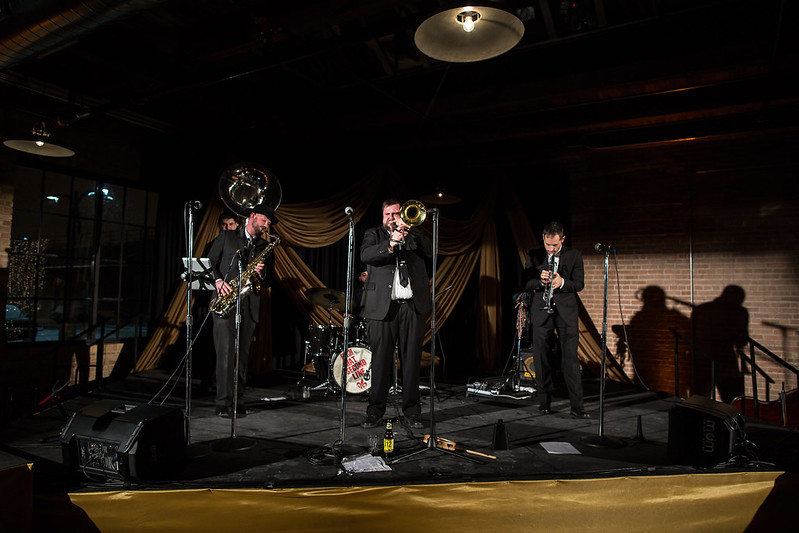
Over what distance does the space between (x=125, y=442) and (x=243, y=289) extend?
5.67 ft

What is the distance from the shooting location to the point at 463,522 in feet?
Answer: 9.27

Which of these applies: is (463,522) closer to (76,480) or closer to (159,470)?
(159,470)

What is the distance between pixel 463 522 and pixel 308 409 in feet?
8.55

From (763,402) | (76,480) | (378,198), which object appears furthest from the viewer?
(378,198)

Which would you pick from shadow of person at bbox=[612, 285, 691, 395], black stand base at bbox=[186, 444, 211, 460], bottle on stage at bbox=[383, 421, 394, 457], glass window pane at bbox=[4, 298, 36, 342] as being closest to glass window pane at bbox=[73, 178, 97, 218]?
glass window pane at bbox=[4, 298, 36, 342]

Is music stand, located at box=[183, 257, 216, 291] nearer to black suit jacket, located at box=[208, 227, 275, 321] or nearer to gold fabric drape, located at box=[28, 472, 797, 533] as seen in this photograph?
black suit jacket, located at box=[208, 227, 275, 321]

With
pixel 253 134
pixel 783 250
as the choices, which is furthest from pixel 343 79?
pixel 783 250

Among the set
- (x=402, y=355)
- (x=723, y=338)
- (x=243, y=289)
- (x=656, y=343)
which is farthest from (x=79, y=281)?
(x=723, y=338)

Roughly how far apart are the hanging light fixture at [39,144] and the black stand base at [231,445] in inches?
143

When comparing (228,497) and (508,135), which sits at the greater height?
(508,135)

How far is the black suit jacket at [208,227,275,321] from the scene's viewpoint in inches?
178

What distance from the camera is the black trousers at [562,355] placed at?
488 centimetres

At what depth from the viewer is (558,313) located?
16.3ft

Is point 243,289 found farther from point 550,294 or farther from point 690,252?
point 690,252
